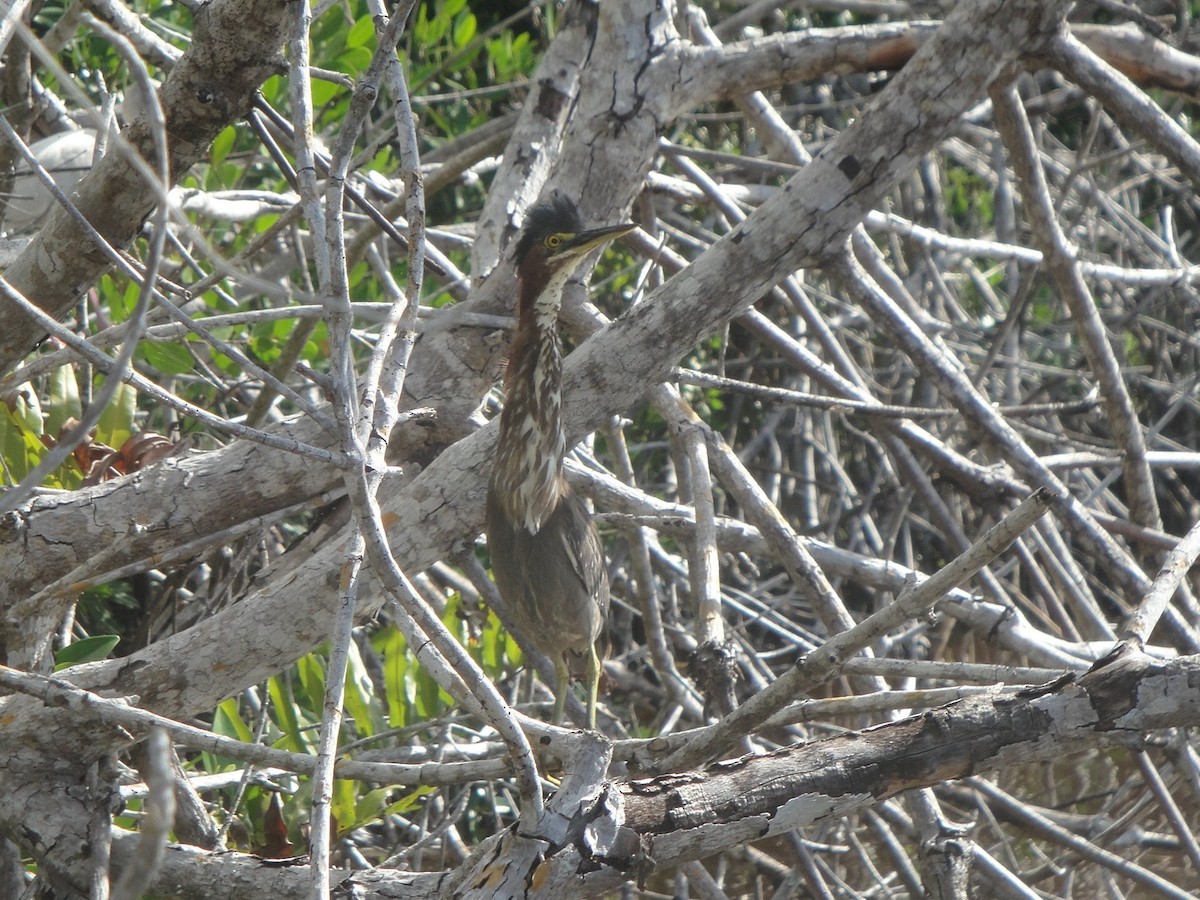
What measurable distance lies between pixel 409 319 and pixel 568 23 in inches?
63.3

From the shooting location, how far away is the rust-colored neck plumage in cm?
243

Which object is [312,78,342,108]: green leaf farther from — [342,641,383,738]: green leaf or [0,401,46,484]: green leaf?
[342,641,383,738]: green leaf

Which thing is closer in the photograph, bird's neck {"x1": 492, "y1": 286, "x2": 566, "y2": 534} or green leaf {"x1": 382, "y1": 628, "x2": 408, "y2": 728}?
bird's neck {"x1": 492, "y1": 286, "x2": 566, "y2": 534}

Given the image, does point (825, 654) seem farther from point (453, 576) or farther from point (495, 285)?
point (453, 576)

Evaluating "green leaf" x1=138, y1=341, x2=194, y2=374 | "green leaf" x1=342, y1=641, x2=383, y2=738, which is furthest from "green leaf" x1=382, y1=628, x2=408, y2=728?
"green leaf" x1=138, y1=341, x2=194, y2=374

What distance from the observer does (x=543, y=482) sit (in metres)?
2.57

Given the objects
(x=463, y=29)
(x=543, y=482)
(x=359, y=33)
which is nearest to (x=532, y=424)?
(x=543, y=482)

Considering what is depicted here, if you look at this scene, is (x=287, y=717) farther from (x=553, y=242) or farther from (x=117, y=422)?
(x=553, y=242)

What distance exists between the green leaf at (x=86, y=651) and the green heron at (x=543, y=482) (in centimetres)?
83

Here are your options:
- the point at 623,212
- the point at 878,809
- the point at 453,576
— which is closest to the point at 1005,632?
the point at 878,809

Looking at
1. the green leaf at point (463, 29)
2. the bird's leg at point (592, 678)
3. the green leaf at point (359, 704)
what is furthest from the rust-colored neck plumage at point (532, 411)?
the green leaf at point (463, 29)

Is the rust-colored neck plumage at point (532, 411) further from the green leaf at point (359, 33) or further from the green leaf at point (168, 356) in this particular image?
the green leaf at point (359, 33)

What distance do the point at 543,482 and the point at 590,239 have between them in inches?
21.7

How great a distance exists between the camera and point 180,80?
1.89 metres
